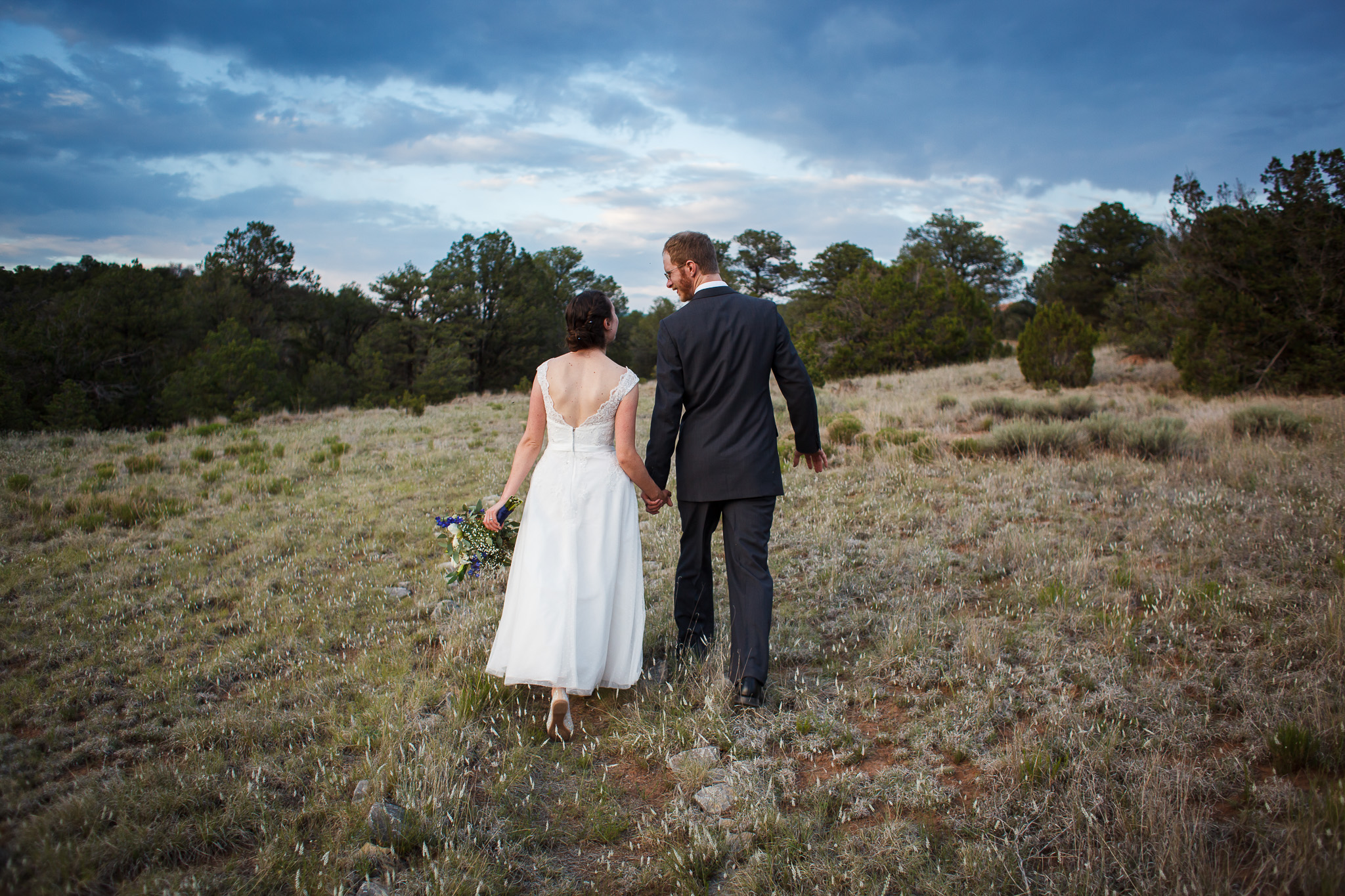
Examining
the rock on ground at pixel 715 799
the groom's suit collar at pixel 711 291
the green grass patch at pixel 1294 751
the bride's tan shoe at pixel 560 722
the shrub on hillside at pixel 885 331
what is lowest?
the rock on ground at pixel 715 799

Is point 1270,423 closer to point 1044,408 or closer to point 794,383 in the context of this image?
point 1044,408

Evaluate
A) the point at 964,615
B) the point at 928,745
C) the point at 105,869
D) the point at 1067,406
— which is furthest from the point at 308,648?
the point at 1067,406

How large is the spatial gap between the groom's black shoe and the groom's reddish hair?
2213 mm

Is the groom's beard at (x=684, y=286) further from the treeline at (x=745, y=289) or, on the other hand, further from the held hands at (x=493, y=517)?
the treeline at (x=745, y=289)

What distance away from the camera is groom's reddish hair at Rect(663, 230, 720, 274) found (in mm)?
3689

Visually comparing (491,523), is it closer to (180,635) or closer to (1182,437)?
(180,635)

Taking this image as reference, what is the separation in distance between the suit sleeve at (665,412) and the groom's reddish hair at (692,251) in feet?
1.28

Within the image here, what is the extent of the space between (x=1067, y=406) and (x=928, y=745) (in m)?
10.4

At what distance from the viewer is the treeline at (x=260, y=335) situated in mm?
28688

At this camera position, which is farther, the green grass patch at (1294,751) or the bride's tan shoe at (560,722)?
the bride's tan shoe at (560,722)

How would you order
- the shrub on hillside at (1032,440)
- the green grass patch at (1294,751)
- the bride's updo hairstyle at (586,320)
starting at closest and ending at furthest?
the green grass patch at (1294,751) < the bride's updo hairstyle at (586,320) < the shrub on hillside at (1032,440)

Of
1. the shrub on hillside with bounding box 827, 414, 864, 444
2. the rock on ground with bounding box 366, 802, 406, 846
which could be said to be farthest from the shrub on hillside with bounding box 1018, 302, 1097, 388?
the rock on ground with bounding box 366, 802, 406, 846

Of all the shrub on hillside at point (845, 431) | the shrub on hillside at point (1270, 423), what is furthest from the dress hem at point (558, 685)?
the shrub on hillside at point (1270, 423)

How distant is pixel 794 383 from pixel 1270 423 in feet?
29.4
